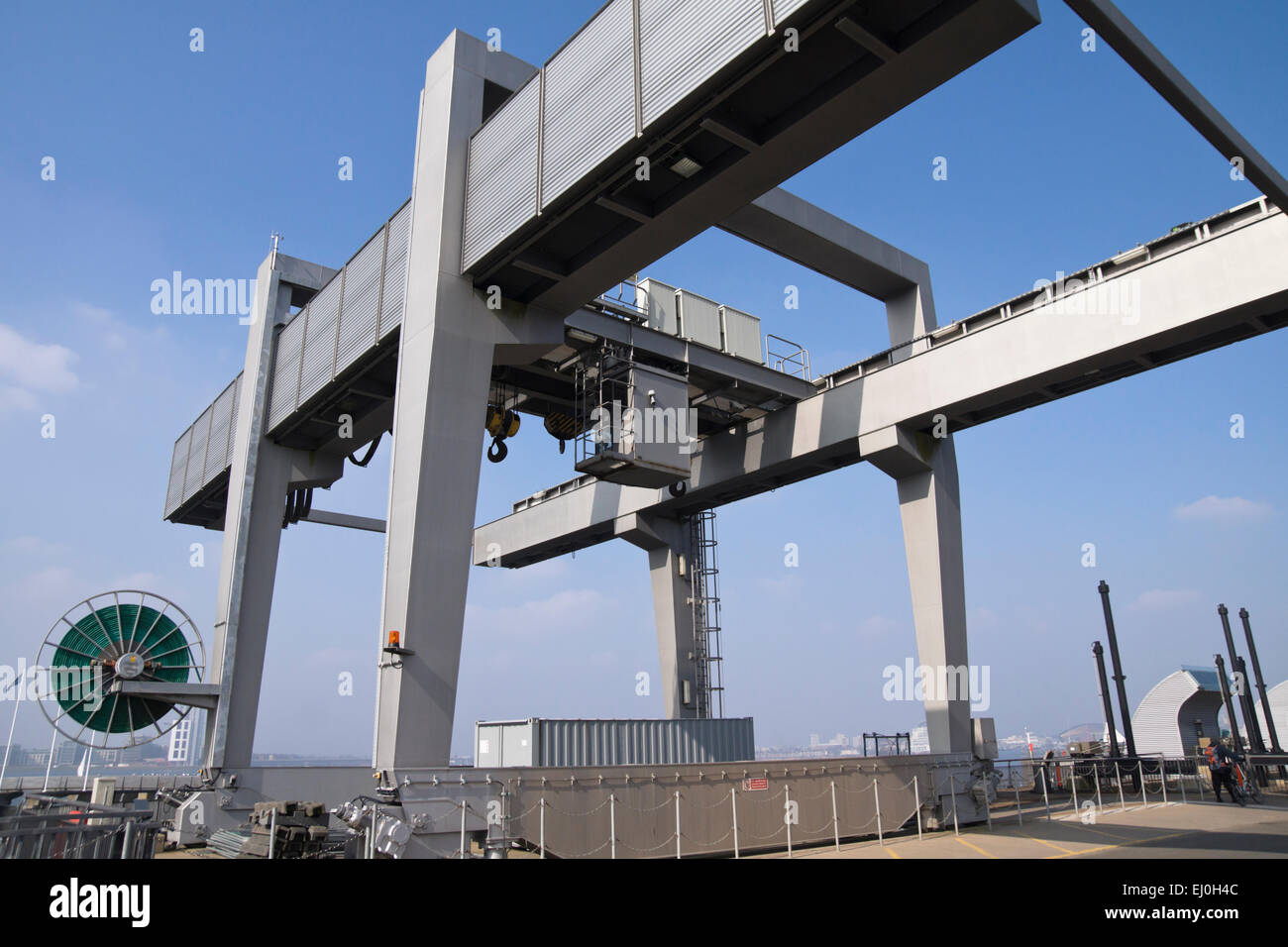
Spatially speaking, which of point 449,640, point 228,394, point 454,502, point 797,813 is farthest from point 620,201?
point 228,394

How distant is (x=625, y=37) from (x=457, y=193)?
19.6ft

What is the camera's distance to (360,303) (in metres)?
24.8

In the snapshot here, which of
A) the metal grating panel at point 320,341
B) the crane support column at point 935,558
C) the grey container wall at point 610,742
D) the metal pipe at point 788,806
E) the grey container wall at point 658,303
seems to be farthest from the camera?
the metal grating panel at point 320,341

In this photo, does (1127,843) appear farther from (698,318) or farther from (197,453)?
(197,453)

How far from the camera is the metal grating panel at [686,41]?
13688 millimetres

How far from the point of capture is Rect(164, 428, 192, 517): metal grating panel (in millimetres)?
38719

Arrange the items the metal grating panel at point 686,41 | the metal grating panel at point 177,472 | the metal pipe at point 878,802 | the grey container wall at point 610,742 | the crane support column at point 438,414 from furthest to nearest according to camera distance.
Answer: the metal grating panel at point 177,472, the grey container wall at point 610,742, the metal pipe at point 878,802, the crane support column at point 438,414, the metal grating panel at point 686,41

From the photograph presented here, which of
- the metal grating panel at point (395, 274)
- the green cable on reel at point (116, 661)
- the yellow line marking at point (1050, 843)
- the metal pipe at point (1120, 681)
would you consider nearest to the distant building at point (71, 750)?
the green cable on reel at point (116, 661)

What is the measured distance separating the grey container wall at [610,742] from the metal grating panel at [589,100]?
13.3 meters

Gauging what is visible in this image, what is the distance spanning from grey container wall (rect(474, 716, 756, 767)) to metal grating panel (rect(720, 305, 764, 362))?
468 inches

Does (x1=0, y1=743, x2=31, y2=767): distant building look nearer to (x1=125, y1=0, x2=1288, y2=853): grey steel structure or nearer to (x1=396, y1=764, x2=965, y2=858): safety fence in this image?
(x1=125, y1=0, x2=1288, y2=853): grey steel structure

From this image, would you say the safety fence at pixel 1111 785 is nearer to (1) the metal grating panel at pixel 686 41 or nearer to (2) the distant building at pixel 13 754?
(1) the metal grating panel at pixel 686 41

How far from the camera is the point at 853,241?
87.9 feet

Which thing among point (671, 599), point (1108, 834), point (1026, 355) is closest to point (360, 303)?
point (671, 599)
